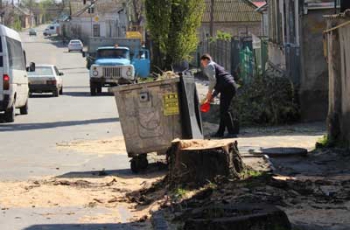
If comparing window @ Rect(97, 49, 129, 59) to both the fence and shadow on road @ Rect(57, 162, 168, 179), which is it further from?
shadow on road @ Rect(57, 162, 168, 179)

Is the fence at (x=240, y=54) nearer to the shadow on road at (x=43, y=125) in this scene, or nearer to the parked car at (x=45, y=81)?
the shadow on road at (x=43, y=125)

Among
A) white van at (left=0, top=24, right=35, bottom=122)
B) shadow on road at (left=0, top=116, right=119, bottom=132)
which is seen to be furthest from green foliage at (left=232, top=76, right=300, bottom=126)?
white van at (left=0, top=24, right=35, bottom=122)

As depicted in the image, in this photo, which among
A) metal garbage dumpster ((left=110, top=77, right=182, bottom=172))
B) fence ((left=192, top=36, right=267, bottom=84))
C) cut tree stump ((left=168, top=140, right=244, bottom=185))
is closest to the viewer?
cut tree stump ((left=168, top=140, right=244, bottom=185))

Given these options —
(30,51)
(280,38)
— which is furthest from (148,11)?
(30,51)

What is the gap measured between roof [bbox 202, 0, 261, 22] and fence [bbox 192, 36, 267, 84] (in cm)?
895

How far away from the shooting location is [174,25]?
33.7m

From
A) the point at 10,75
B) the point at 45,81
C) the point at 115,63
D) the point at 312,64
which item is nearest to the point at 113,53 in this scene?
the point at 115,63

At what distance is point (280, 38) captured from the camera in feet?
97.7

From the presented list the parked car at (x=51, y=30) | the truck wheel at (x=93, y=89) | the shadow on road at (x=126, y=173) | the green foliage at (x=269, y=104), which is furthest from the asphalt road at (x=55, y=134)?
the parked car at (x=51, y=30)

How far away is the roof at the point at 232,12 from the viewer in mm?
66188

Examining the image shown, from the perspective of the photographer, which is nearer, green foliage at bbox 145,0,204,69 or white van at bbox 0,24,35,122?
white van at bbox 0,24,35,122

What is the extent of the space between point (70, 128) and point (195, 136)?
880 centimetres

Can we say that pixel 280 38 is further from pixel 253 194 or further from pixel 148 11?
pixel 253 194

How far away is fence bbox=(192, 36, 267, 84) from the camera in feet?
103
